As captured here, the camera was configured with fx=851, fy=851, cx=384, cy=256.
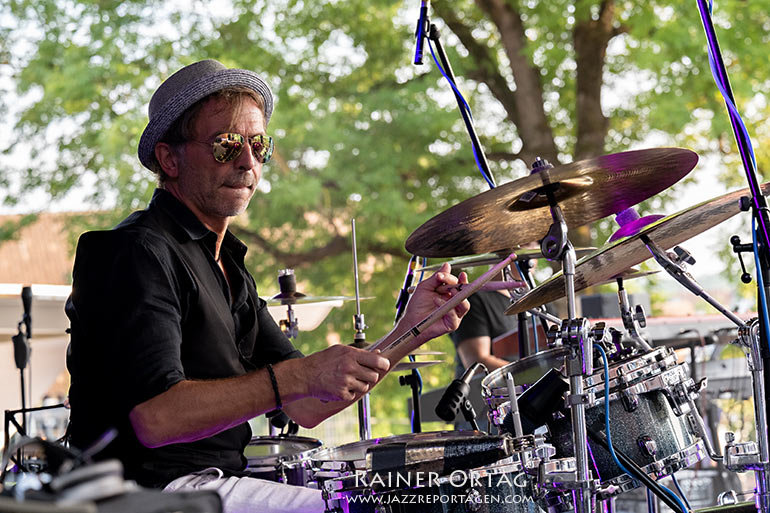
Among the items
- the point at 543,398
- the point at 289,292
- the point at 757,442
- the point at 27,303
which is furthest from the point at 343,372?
the point at 27,303

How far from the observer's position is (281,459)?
263 cm

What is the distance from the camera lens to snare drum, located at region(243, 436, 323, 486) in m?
2.46

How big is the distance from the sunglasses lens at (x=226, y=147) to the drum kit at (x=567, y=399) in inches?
22.0

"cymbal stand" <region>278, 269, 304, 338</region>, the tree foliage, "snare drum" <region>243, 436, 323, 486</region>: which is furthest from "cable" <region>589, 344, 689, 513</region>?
the tree foliage

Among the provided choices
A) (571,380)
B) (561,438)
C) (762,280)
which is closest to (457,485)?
(571,380)

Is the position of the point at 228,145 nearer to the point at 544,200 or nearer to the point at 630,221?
the point at 544,200

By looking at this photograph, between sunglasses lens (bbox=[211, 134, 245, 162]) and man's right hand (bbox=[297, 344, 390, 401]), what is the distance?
2.32 feet

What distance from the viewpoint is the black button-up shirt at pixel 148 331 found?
1.87 m

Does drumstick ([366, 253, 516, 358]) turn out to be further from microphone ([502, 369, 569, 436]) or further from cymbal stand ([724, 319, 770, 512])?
cymbal stand ([724, 319, 770, 512])

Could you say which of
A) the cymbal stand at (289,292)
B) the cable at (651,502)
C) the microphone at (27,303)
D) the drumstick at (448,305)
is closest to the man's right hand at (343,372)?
the drumstick at (448,305)

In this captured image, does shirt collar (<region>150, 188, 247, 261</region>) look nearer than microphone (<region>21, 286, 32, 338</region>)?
Yes

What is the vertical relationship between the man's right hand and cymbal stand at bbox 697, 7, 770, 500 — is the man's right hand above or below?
below

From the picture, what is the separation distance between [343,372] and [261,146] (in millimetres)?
814

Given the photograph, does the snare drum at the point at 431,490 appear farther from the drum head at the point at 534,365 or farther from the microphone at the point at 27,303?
the microphone at the point at 27,303
